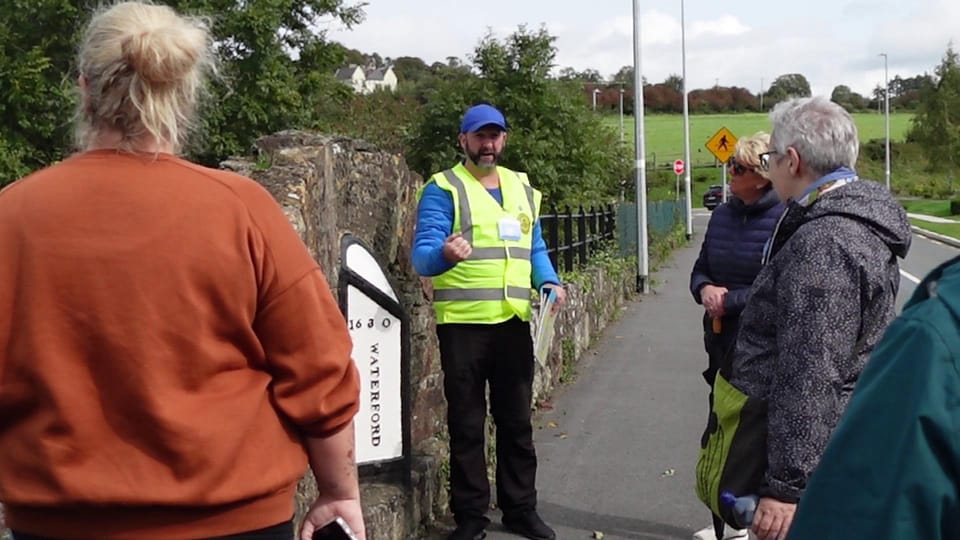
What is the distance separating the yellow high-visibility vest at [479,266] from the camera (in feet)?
17.2

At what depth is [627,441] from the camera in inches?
301

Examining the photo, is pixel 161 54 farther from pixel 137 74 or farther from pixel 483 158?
pixel 483 158

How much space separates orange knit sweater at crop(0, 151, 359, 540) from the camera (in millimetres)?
2150

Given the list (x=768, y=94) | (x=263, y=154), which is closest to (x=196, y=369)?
(x=263, y=154)

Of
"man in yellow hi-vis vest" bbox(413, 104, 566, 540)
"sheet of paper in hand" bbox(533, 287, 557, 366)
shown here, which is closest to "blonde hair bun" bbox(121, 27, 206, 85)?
"man in yellow hi-vis vest" bbox(413, 104, 566, 540)

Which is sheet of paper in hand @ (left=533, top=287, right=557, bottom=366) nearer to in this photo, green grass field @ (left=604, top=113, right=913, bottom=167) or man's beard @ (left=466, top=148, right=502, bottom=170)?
man's beard @ (left=466, top=148, right=502, bottom=170)

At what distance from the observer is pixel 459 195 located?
5238 millimetres

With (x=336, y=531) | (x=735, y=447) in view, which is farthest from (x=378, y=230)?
(x=336, y=531)

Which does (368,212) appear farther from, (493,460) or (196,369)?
(196,369)

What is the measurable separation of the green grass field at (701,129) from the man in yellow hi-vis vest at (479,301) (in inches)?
2793

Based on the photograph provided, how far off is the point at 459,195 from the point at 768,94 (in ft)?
318

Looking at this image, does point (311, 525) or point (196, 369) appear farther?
point (311, 525)

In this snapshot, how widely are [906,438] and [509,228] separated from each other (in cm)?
412

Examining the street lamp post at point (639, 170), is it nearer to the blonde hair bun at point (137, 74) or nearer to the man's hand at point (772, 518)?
the man's hand at point (772, 518)
